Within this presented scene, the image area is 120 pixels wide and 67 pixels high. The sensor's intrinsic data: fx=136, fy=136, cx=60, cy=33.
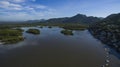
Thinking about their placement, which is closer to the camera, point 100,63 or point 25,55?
point 100,63

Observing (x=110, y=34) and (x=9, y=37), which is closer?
(x=9, y=37)

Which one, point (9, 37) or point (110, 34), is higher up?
point (9, 37)

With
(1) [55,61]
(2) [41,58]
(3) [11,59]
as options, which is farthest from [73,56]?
(3) [11,59]

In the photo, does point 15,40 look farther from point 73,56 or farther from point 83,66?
point 83,66

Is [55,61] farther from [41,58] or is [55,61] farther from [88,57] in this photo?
[88,57]

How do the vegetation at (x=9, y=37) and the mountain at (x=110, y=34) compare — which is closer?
the mountain at (x=110, y=34)

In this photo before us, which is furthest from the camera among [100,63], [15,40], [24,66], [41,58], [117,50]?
[15,40]

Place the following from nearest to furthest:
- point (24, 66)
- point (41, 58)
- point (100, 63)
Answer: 1. point (24, 66)
2. point (100, 63)
3. point (41, 58)

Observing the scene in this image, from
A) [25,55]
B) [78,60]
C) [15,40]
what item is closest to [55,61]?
[78,60]

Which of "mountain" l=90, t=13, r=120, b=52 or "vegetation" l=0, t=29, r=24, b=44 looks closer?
"mountain" l=90, t=13, r=120, b=52
